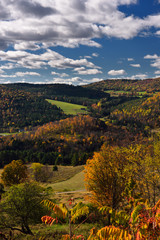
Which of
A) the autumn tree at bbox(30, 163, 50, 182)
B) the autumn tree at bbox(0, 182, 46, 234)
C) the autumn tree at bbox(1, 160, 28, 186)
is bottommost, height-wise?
the autumn tree at bbox(30, 163, 50, 182)

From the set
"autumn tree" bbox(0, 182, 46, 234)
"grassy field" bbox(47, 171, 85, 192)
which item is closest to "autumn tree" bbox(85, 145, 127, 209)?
"autumn tree" bbox(0, 182, 46, 234)

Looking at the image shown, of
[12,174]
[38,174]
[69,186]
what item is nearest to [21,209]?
[12,174]

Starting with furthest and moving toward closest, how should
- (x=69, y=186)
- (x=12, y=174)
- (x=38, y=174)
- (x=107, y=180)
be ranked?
→ 1. (x=38, y=174)
2. (x=69, y=186)
3. (x=12, y=174)
4. (x=107, y=180)

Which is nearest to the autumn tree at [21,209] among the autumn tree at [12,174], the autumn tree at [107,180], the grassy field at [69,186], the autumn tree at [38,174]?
the autumn tree at [107,180]

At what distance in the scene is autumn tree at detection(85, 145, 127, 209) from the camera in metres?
25.2

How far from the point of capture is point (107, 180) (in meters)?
25.8

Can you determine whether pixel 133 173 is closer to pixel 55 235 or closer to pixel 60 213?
pixel 55 235

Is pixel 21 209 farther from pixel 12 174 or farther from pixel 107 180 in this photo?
pixel 12 174

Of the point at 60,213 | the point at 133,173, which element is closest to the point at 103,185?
the point at 133,173

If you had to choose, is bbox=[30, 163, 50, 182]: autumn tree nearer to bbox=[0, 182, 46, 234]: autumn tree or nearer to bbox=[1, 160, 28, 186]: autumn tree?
bbox=[1, 160, 28, 186]: autumn tree

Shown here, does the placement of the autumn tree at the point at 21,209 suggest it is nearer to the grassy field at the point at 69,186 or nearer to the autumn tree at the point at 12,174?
the grassy field at the point at 69,186

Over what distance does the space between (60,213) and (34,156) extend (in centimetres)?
15069

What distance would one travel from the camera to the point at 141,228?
6.64 m

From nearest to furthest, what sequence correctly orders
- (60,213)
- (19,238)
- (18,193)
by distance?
(60,213) < (19,238) < (18,193)
